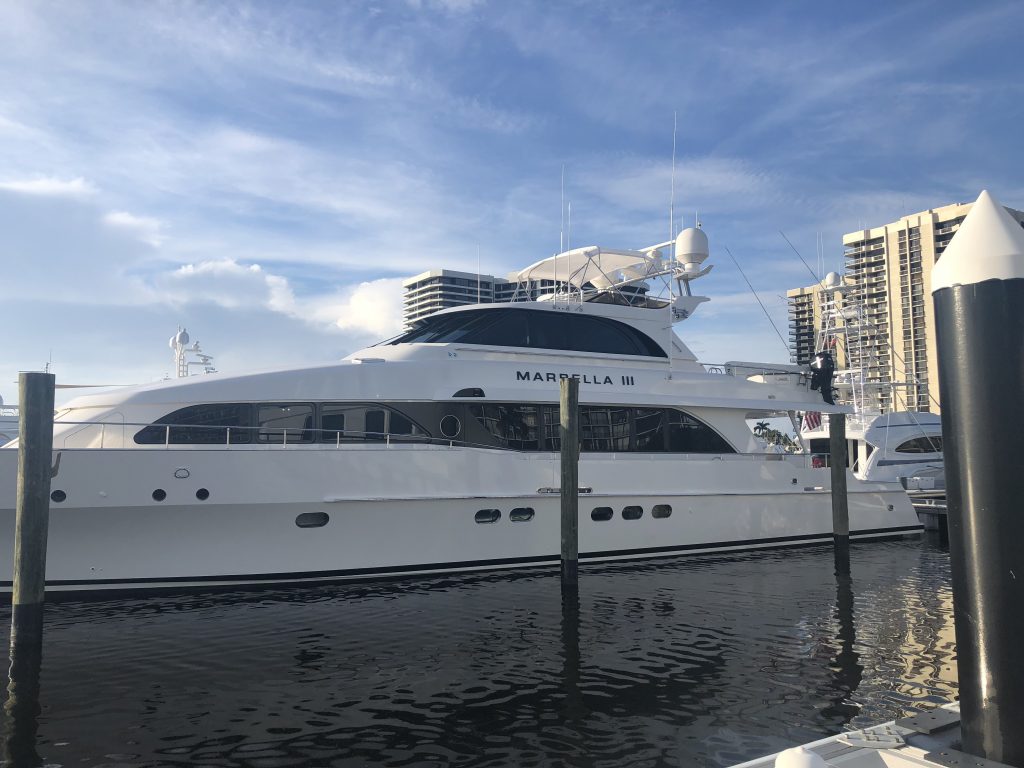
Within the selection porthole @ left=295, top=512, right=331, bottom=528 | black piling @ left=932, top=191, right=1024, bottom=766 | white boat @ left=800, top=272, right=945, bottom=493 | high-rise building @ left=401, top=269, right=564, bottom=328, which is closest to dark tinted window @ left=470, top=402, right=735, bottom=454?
porthole @ left=295, top=512, right=331, bottom=528

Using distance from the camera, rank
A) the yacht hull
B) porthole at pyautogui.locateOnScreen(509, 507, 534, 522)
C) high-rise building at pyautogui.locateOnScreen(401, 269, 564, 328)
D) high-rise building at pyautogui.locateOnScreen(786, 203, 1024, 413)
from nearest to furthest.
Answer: the yacht hull, porthole at pyautogui.locateOnScreen(509, 507, 534, 522), high-rise building at pyautogui.locateOnScreen(401, 269, 564, 328), high-rise building at pyautogui.locateOnScreen(786, 203, 1024, 413)

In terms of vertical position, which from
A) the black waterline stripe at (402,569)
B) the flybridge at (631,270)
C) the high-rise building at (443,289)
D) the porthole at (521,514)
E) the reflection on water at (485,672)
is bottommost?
the reflection on water at (485,672)

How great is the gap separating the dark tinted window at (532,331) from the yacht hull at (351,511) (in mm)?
2232

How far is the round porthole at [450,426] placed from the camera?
37.2 feet

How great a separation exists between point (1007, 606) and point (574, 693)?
418cm

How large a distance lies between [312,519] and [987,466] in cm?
868

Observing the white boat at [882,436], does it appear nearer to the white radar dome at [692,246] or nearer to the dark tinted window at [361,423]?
the white radar dome at [692,246]

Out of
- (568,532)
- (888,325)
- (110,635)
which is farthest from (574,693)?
(888,325)

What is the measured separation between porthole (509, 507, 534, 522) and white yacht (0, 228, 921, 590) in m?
0.02

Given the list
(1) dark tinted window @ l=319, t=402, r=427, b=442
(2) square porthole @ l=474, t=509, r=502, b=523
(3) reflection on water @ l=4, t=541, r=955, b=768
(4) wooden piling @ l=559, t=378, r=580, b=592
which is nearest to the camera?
(3) reflection on water @ l=4, t=541, r=955, b=768

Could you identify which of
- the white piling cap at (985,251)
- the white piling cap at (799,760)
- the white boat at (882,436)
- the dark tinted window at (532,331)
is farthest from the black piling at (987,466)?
the white boat at (882,436)

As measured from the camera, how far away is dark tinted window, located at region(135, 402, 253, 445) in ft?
32.6

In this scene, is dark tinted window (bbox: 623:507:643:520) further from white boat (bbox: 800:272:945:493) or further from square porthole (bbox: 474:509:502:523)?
white boat (bbox: 800:272:945:493)

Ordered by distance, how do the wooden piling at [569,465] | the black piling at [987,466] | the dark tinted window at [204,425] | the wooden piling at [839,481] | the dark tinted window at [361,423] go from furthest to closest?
the wooden piling at [839,481]
the dark tinted window at [361,423]
the wooden piling at [569,465]
the dark tinted window at [204,425]
the black piling at [987,466]
